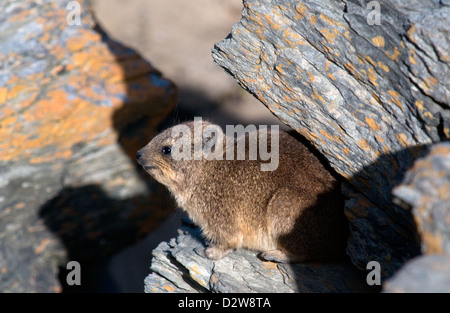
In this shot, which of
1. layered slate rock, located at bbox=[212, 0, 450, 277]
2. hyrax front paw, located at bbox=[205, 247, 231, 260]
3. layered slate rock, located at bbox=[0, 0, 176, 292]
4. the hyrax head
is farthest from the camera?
layered slate rock, located at bbox=[0, 0, 176, 292]

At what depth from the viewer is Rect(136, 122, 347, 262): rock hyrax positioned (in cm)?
515

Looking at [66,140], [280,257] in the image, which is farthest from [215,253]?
[66,140]

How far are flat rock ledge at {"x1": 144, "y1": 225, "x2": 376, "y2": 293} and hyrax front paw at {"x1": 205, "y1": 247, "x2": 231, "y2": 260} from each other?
5cm

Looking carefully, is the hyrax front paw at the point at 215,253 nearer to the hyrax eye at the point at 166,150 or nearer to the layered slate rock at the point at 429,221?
the hyrax eye at the point at 166,150

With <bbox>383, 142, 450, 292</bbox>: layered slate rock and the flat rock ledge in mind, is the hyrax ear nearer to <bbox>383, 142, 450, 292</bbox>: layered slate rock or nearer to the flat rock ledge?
the flat rock ledge

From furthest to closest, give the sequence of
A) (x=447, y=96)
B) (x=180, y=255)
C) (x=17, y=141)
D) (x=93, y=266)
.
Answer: (x=93, y=266)
(x=17, y=141)
(x=180, y=255)
(x=447, y=96)

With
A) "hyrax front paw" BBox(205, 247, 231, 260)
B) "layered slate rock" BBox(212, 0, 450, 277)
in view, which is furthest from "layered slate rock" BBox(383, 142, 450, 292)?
"hyrax front paw" BBox(205, 247, 231, 260)

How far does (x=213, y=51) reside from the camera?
5324 mm

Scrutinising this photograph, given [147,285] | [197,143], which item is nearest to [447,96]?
[197,143]

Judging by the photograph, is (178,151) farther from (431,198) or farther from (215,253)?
(431,198)

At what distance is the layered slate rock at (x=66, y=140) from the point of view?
8.71 m

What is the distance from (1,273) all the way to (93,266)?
1.84 meters

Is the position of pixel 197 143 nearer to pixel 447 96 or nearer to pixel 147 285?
pixel 147 285

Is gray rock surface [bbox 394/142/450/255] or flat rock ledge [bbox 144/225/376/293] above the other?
gray rock surface [bbox 394/142/450/255]
